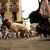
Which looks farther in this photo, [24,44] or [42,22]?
[42,22]

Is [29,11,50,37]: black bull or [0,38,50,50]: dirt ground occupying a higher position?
[29,11,50,37]: black bull

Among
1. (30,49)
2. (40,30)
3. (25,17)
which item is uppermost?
(25,17)

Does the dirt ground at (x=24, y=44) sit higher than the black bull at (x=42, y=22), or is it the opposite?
Answer: the black bull at (x=42, y=22)

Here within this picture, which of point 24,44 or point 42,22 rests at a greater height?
point 42,22

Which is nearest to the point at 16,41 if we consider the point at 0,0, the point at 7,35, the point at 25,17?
the point at 7,35

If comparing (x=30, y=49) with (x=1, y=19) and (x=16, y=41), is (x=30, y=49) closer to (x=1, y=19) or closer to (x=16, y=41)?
(x=16, y=41)

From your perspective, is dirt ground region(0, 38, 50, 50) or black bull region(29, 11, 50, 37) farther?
black bull region(29, 11, 50, 37)

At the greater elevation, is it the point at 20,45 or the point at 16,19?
the point at 16,19

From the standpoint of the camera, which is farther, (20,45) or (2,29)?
(2,29)

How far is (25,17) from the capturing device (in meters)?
1.40

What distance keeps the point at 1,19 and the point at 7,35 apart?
0.14m

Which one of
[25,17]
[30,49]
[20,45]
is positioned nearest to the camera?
[30,49]

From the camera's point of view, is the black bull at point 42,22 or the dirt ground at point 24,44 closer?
the dirt ground at point 24,44

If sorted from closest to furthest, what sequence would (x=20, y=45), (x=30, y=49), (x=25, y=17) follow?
(x=30, y=49)
(x=20, y=45)
(x=25, y=17)
